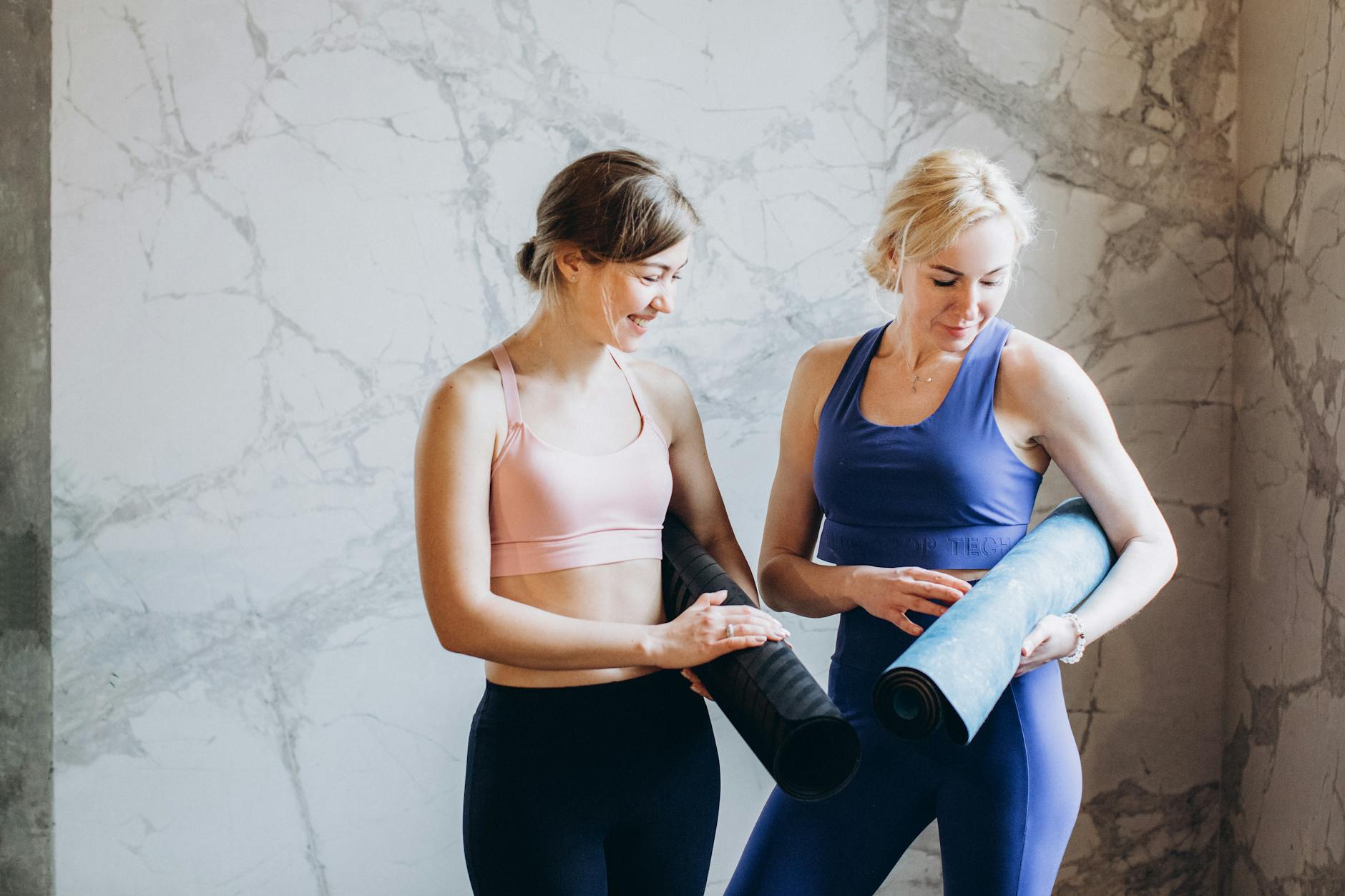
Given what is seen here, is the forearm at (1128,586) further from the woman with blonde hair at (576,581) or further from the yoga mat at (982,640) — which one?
the woman with blonde hair at (576,581)

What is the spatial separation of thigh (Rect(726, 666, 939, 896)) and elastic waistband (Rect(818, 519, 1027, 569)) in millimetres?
202

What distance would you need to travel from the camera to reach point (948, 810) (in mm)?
1354

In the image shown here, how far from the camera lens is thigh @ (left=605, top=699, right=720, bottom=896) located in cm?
130

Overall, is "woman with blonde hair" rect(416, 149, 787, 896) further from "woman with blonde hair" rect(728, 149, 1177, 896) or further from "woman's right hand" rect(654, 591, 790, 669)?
"woman with blonde hair" rect(728, 149, 1177, 896)

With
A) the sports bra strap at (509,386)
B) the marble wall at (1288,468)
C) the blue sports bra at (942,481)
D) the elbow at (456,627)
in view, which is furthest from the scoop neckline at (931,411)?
the marble wall at (1288,468)

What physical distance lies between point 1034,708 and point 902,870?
3.73 feet

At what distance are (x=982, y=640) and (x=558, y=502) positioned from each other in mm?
500

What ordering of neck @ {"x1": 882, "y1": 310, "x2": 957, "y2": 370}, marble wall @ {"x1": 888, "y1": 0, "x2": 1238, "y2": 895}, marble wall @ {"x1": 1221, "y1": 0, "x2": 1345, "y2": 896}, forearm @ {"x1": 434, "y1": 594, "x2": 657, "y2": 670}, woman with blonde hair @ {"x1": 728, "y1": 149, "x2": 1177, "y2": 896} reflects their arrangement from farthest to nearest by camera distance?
1. marble wall @ {"x1": 888, "y1": 0, "x2": 1238, "y2": 895}
2. marble wall @ {"x1": 1221, "y1": 0, "x2": 1345, "y2": 896}
3. neck @ {"x1": 882, "y1": 310, "x2": 957, "y2": 370}
4. woman with blonde hair @ {"x1": 728, "y1": 149, "x2": 1177, "y2": 896}
5. forearm @ {"x1": 434, "y1": 594, "x2": 657, "y2": 670}

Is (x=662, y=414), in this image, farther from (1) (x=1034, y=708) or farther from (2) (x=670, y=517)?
(1) (x=1034, y=708)

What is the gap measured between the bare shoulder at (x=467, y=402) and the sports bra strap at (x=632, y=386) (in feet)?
0.62

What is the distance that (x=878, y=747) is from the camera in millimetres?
1372

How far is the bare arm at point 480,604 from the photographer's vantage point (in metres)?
1.22

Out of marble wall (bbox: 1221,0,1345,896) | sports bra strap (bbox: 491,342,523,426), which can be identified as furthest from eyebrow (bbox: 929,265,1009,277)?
marble wall (bbox: 1221,0,1345,896)

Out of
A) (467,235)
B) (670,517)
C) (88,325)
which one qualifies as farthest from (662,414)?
(88,325)
